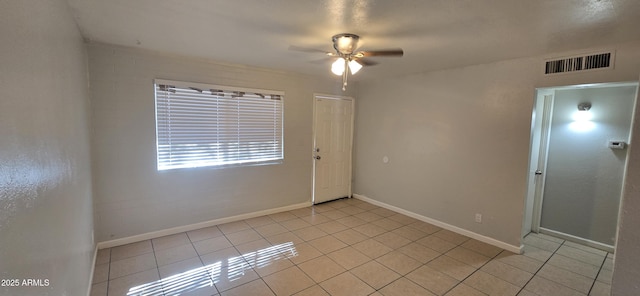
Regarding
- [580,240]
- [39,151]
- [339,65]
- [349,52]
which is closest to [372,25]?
[349,52]

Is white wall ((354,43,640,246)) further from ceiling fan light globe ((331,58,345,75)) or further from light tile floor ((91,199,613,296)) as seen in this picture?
ceiling fan light globe ((331,58,345,75))

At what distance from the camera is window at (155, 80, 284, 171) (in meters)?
3.41

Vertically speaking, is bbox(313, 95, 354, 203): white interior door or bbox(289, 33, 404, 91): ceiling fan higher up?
bbox(289, 33, 404, 91): ceiling fan

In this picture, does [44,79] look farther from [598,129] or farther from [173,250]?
[598,129]

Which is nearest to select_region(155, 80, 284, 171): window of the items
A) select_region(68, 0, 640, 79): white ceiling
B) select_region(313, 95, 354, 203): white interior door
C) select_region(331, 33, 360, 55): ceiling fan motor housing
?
select_region(68, 0, 640, 79): white ceiling

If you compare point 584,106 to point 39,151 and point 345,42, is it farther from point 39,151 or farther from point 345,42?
point 39,151

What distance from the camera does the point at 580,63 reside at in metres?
2.77

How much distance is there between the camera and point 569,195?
3637 millimetres

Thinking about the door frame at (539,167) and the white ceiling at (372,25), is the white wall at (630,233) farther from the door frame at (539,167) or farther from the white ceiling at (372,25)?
the door frame at (539,167)

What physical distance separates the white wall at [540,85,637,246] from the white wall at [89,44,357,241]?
3865mm

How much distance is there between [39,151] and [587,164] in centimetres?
516

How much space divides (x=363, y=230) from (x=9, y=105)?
12.0 feet

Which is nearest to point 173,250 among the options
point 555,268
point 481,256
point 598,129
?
point 481,256

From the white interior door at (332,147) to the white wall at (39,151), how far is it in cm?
336
